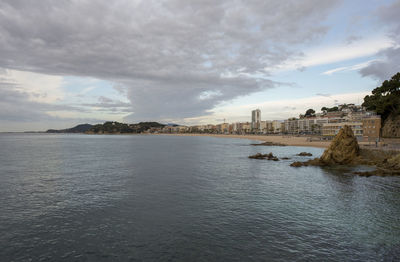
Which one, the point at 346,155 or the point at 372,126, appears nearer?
the point at 346,155

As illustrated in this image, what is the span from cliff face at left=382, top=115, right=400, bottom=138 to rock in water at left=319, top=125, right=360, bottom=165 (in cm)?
3889

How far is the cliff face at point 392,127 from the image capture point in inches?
2565

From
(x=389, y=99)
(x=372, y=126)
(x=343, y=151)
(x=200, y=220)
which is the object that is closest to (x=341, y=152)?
(x=343, y=151)

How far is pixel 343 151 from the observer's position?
37.9 metres

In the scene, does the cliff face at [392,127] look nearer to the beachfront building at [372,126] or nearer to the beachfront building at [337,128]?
the beachfront building at [372,126]

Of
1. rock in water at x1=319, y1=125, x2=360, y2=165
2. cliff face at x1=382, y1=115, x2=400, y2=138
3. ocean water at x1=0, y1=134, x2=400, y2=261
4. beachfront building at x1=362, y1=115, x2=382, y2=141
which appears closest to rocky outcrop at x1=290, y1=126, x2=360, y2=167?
rock in water at x1=319, y1=125, x2=360, y2=165

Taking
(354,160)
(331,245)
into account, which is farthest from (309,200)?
(354,160)

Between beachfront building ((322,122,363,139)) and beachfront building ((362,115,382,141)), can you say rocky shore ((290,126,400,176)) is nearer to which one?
beachfront building ((362,115,382,141))

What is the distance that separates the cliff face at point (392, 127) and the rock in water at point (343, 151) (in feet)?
128

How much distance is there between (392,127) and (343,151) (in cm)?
4270

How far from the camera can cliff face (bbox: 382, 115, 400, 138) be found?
6514cm

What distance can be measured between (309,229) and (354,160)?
30732 millimetres

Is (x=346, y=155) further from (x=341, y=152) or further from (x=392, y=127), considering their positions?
(x=392, y=127)

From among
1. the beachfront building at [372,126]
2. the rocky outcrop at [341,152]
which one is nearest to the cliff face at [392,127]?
the beachfront building at [372,126]
